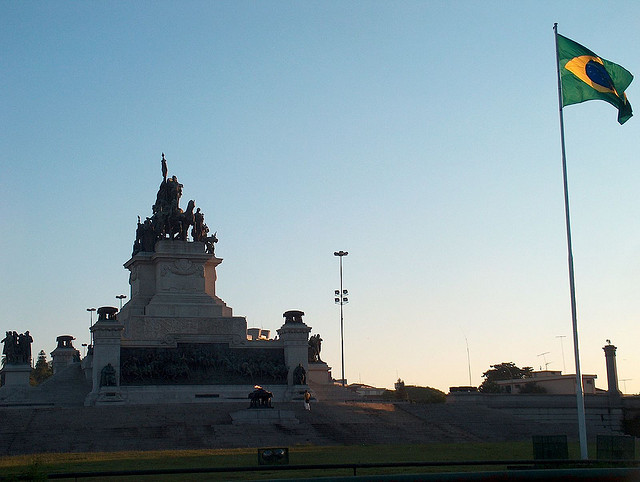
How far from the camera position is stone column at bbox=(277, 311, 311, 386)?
2069 inches

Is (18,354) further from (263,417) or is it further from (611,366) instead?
(611,366)

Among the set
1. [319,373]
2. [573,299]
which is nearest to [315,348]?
[319,373]

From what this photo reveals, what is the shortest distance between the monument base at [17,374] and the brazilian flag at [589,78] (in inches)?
1620

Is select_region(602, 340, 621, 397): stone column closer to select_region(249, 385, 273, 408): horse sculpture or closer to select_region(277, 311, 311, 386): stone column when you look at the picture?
select_region(277, 311, 311, 386): stone column

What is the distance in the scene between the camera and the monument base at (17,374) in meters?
55.7

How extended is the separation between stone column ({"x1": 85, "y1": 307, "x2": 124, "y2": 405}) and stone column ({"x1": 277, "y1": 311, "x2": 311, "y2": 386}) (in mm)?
9462

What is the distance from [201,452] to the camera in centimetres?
3006

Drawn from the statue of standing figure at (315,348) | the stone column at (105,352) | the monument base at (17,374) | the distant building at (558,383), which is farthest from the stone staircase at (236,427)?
the distant building at (558,383)

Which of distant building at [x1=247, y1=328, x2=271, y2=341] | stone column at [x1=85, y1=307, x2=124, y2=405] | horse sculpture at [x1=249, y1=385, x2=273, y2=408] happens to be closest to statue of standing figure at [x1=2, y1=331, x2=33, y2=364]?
stone column at [x1=85, y1=307, x2=124, y2=405]

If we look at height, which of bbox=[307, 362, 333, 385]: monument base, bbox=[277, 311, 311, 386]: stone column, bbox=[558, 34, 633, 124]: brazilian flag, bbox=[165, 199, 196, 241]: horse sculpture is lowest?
bbox=[307, 362, 333, 385]: monument base

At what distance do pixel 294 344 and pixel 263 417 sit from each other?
1246 centimetres

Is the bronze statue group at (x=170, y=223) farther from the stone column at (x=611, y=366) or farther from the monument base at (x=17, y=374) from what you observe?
the stone column at (x=611, y=366)

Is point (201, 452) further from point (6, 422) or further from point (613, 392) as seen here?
point (613, 392)

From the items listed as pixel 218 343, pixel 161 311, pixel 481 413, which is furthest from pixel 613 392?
pixel 161 311
